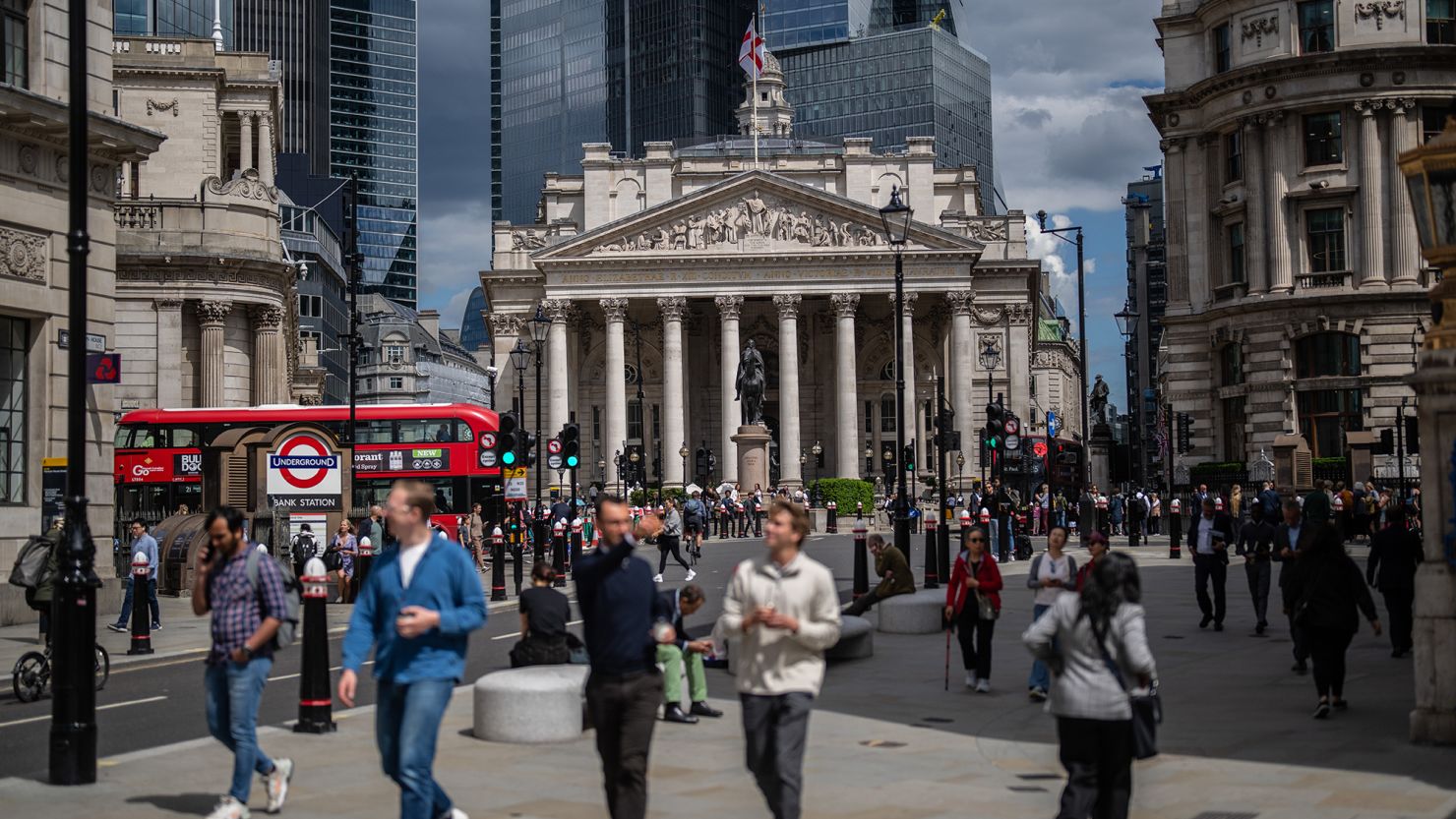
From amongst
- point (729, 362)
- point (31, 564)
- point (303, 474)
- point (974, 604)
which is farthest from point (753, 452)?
point (974, 604)

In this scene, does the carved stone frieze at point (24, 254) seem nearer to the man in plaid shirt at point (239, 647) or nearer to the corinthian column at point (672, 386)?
the man in plaid shirt at point (239, 647)

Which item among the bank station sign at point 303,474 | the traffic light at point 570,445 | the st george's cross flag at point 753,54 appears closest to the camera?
the bank station sign at point 303,474

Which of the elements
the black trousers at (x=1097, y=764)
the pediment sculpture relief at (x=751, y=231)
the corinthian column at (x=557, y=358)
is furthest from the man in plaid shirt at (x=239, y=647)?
the pediment sculpture relief at (x=751, y=231)

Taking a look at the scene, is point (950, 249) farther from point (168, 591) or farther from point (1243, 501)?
point (168, 591)

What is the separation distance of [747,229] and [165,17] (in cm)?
3300

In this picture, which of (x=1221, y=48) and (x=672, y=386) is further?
(x=672, y=386)

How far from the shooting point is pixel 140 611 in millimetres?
21688

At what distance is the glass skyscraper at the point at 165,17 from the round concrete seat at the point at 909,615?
44936 millimetres

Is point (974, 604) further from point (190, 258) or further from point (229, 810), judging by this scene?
point (190, 258)

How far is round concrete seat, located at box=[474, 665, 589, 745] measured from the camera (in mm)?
13469

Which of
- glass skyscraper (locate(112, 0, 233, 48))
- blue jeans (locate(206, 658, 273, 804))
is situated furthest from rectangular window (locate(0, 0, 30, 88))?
glass skyscraper (locate(112, 0, 233, 48))

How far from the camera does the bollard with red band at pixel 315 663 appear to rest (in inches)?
548

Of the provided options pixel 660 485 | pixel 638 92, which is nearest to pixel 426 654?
pixel 660 485

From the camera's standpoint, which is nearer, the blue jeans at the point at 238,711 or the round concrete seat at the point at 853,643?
the blue jeans at the point at 238,711
